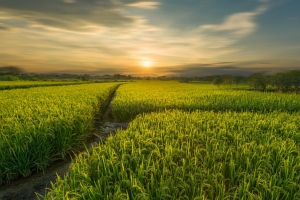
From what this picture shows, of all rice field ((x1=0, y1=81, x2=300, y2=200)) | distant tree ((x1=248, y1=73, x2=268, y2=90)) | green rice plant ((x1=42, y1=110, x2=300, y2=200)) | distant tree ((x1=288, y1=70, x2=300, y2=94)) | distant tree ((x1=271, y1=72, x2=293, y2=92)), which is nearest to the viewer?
green rice plant ((x1=42, y1=110, x2=300, y2=200))

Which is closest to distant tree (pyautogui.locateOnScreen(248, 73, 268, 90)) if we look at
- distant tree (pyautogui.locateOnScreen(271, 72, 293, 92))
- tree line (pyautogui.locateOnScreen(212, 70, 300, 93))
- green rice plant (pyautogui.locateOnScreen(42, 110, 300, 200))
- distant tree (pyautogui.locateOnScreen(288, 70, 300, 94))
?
tree line (pyautogui.locateOnScreen(212, 70, 300, 93))

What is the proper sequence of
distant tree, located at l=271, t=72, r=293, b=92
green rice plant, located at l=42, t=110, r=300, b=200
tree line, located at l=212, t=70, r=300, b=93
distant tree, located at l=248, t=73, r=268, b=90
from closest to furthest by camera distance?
1. green rice plant, located at l=42, t=110, r=300, b=200
2. tree line, located at l=212, t=70, r=300, b=93
3. distant tree, located at l=271, t=72, r=293, b=92
4. distant tree, located at l=248, t=73, r=268, b=90

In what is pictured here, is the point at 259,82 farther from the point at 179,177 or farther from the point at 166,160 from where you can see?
the point at 179,177

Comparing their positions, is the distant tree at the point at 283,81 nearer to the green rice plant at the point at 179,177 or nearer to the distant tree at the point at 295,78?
the distant tree at the point at 295,78

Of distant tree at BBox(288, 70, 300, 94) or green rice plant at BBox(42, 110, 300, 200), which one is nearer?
green rice plant at BBox(42, 110, 300, 200)

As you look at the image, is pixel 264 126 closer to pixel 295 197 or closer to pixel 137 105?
pixel 295 197

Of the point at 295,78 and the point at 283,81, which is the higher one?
the point at 295,78

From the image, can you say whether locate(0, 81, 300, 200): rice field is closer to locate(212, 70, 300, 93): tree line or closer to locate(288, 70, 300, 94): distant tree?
locate(288, 70, 300, 94): distant tree

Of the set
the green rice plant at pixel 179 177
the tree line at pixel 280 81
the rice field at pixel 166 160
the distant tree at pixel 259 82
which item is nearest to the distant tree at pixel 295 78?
the tree line at pixel 280 81

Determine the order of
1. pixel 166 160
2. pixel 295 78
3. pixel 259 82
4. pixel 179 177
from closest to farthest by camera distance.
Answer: pixel 179 177
pixel 166 160
pixel 295 78
pixel 259 82

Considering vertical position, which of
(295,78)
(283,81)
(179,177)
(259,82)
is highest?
(295,78)

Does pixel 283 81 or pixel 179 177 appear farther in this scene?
pixel 283 81

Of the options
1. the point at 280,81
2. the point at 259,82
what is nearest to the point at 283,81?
the point at 280,81

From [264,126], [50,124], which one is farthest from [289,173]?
[50,124]
